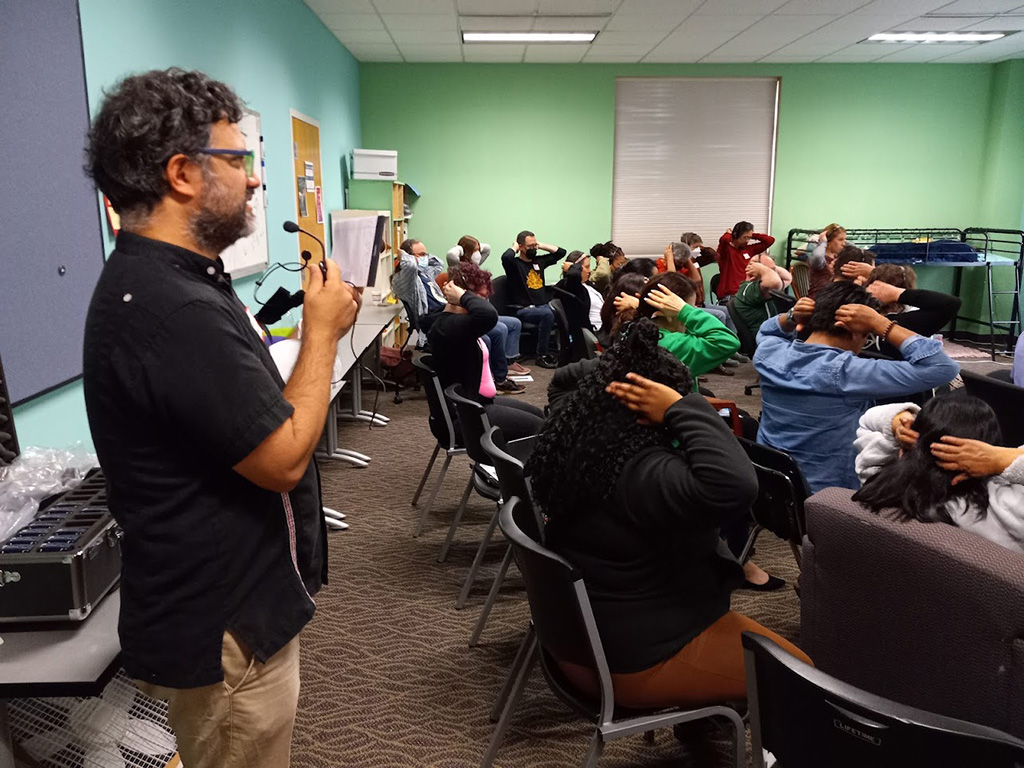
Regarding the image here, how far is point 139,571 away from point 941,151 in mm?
9800

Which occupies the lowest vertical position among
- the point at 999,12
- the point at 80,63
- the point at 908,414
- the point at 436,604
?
the point at 436,604

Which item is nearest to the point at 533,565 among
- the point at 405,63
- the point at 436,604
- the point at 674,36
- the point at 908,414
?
the point at 908,414

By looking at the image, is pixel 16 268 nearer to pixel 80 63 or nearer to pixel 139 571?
pixel 80 63

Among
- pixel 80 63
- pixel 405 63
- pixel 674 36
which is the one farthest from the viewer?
pixel 405 63

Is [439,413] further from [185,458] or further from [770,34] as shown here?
[770,34]

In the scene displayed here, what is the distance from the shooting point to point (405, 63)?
27.5 feet

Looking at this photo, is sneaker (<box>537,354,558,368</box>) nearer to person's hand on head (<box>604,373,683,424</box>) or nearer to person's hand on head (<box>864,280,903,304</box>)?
person's hand on head (<box>864,280,903,304</box>)

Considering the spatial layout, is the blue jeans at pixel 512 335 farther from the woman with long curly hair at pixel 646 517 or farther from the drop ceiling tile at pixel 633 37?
the woman with long curly hair at pixel 646 517

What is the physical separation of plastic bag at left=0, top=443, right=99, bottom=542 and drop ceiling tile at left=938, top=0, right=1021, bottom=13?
21.9 ft

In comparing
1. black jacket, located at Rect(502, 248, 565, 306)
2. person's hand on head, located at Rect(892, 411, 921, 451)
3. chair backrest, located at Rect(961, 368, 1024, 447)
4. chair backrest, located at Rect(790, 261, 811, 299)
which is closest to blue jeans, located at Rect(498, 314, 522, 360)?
black jacket, located at Rect(502, 248, 565, 306)

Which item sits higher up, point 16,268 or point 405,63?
point 405,63

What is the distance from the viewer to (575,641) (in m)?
1.50

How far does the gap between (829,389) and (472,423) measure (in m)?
1.23

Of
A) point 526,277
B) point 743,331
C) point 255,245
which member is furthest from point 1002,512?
point 526,277
